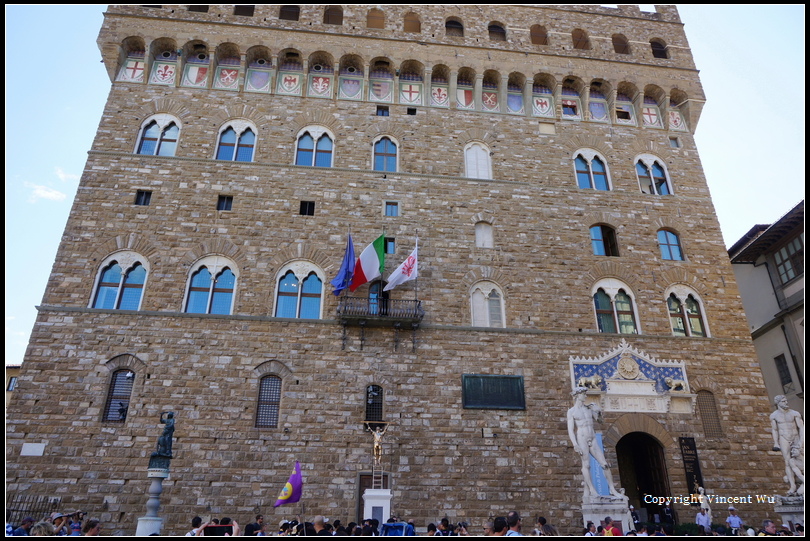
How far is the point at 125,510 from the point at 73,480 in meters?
1.52

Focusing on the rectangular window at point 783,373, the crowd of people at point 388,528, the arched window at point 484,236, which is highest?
the arched window at point 484,236

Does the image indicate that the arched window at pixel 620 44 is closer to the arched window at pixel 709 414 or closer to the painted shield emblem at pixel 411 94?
the painted shield emblem at pixel 411 94

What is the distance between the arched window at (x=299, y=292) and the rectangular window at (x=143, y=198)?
15.9 ft

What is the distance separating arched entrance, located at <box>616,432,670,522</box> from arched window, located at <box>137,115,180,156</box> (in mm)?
17048

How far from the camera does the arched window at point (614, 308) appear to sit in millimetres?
17250

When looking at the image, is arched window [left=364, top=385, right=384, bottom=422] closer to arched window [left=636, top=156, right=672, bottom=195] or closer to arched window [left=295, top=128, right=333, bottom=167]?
arched window [left=295, top=128, right=333, bottom=167]

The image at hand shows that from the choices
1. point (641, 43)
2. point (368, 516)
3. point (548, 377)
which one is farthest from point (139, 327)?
point (641, 43)

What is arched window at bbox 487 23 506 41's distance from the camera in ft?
72.9

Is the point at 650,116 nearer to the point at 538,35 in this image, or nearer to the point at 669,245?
the point at 538,35

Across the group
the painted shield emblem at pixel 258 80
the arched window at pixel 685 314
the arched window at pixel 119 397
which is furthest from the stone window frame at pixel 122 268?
the arched window at pixel 685 314

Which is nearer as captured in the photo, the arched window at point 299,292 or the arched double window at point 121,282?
the arched double window at point 121,282

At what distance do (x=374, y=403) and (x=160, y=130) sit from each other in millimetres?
11611

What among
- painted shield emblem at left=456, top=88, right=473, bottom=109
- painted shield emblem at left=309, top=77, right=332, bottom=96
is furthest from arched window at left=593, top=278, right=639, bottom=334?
painted shield emblem at left=309, top=77, right=332, bottom=96

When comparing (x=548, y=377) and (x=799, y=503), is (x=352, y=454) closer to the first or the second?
(x=548, y=377)
